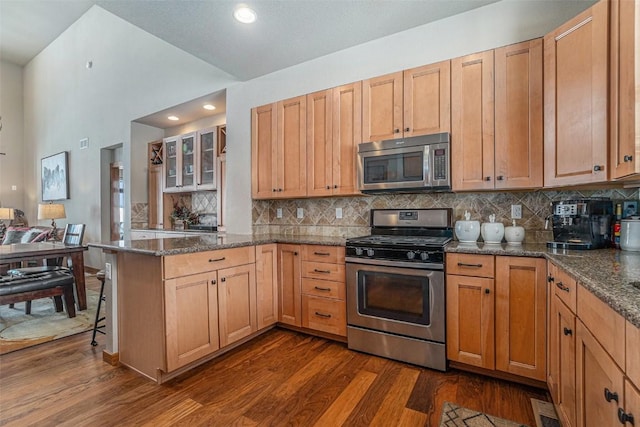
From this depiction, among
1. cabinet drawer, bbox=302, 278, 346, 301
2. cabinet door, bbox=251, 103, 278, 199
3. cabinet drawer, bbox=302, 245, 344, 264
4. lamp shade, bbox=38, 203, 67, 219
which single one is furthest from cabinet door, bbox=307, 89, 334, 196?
lamp shade, bbox=38, 203, 67, 219

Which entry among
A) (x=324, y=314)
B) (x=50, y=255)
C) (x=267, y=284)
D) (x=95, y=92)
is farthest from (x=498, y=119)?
(x=95, y=92)

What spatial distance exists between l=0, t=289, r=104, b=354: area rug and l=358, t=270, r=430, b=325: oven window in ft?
9.29

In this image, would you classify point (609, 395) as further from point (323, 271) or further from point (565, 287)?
point (323, 271)

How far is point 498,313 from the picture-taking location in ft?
6.56

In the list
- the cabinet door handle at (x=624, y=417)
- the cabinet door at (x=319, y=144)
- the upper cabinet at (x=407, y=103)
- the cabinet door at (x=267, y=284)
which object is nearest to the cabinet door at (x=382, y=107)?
the upper cabinet at (x=407, y=103)

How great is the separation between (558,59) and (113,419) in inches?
134

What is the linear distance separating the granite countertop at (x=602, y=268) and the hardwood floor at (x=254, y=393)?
0.89 metres

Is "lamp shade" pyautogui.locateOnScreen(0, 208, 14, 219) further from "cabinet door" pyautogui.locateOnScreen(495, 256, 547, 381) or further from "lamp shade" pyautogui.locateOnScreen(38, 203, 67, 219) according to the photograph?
"cabinet door" pyautogui.locateOnScreen(495, 256, 547, 381)

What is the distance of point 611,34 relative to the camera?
1554 millimetres

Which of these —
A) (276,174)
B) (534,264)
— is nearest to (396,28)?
(276,174)

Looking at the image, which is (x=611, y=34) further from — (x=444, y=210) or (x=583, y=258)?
(x=444, y=210)

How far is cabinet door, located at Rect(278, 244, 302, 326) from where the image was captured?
2891 millimetres

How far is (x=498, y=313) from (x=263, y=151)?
104 inches

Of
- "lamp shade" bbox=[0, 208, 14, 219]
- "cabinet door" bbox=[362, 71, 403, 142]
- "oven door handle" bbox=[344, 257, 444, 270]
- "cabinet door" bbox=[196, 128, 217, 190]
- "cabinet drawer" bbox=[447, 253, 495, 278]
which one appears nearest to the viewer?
"cabinet drawer" bbox=[447, 253, 495, 278]
